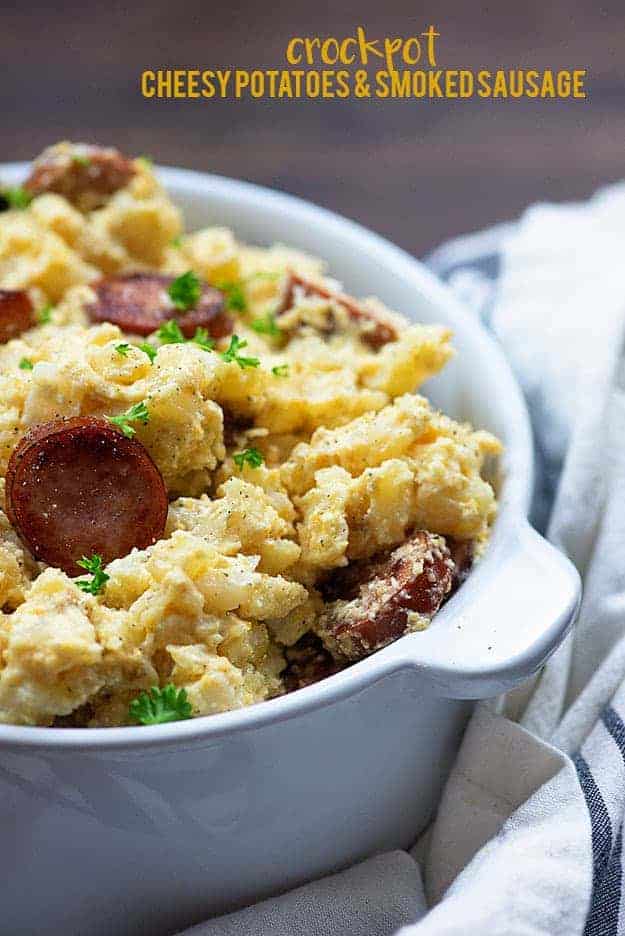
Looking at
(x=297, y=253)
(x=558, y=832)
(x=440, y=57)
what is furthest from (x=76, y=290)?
(x=440, y=57)

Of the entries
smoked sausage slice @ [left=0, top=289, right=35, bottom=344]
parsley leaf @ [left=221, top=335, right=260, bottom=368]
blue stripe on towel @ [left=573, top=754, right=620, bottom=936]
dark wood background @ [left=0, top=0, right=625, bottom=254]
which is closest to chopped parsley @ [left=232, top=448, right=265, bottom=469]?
parsley leaf @ [left=221, top=335, right=260, bottom=368]

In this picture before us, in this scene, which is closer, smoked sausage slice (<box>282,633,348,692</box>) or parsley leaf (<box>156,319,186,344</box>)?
smoked sausage slice (<box>282,633,348,692</box>)

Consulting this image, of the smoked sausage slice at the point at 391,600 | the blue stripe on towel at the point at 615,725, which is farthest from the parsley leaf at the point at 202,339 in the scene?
the blue stripe on towel at the point at 615,725

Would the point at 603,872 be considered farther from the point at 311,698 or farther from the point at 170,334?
the point at 170,334

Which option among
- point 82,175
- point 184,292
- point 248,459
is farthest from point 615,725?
point 82,175

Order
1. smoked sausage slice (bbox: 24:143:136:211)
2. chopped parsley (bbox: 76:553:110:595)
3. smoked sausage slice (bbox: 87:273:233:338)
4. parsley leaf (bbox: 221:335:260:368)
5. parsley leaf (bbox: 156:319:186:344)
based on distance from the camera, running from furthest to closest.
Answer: smoked sausage slice (bbox: 24:143:136:211) < smoked sausage slice (bbox: 87:273:233:338) < parsley leaf (bbox: 156:319:186:344) < parsley leaf (bbox: 221:335:260:368) < chopped parsley (bbox: 76:553:110:595)

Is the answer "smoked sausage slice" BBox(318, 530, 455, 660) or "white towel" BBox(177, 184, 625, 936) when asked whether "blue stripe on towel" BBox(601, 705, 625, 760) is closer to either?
"white towel" BBox(177, 184, 625, 936)
